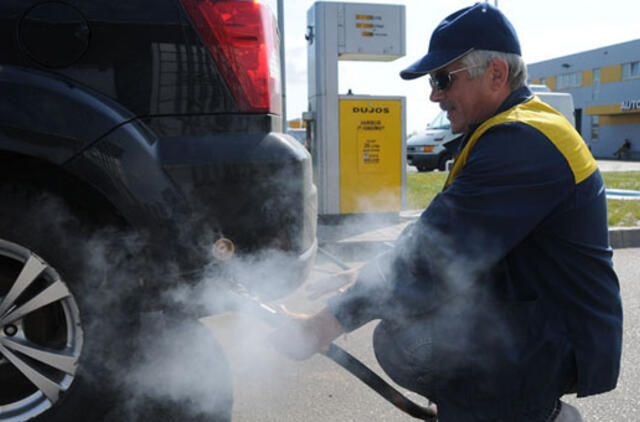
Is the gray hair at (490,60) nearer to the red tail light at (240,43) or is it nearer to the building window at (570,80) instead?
the red tail light at (240,43)

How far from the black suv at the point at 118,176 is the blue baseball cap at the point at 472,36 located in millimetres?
632

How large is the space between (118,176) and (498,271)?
119 cm

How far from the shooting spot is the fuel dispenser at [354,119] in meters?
7.31

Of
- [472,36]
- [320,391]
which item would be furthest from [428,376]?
[320,391]

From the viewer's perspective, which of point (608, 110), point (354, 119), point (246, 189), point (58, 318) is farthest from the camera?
point (608, 110)

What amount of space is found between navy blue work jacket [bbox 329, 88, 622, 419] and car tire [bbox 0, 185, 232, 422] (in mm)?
827

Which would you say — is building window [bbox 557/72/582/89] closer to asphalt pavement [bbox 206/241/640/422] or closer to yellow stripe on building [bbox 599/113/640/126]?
yellow stripe on building [bbox 599/113/640/126]

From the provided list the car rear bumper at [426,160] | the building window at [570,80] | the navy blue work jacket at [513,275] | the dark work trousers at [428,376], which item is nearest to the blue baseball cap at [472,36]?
the navy blue work jacket at [513,275]

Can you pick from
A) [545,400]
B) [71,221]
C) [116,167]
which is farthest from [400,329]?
[71,221]

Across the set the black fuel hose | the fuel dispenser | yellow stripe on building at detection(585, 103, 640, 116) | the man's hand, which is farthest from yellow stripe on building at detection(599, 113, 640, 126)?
the man's hand

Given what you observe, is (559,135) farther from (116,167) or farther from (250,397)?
(250,397)

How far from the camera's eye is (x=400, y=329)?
167cm

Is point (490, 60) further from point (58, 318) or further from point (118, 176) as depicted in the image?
point (58, 318)

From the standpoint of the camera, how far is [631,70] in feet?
121
